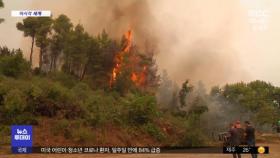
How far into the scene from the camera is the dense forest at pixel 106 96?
116ft

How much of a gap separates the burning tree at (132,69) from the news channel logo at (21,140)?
14538 millimetres

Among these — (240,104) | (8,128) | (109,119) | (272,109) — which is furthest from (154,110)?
(8,128)

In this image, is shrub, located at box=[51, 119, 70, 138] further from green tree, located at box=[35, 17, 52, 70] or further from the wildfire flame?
green tree, located at box=[35, 17, 52, 70]

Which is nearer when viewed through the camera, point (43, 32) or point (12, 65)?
point (12, 65)

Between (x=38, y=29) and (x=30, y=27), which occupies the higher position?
(x=30, y=27)

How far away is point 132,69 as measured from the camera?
4469 centimetres

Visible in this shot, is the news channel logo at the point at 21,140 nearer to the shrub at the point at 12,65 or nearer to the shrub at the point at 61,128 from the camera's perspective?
the shrub at the point at 61,128

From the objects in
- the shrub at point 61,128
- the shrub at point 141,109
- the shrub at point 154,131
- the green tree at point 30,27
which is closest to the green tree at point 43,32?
the green tree at point 30,27

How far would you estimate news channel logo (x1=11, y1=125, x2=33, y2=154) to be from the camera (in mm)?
27438

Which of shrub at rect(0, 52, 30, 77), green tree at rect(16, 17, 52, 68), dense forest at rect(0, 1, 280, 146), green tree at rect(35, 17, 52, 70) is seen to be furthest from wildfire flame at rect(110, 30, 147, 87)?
shrub at rect(0, 52, 30, 77)

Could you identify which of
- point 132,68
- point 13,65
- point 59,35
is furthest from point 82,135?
point 59,35

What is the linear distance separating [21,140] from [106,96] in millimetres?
14646

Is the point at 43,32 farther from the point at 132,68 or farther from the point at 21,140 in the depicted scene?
the point at 21,140

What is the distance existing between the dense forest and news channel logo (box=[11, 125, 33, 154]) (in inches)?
85.9
